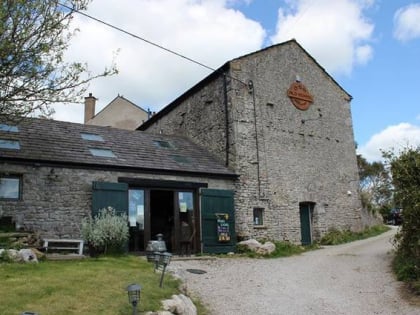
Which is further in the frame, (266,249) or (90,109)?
(90,109)

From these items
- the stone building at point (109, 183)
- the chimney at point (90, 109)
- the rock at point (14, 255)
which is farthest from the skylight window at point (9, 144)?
the chimney at point (90, 109)

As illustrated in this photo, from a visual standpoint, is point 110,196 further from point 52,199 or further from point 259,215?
point 259,215

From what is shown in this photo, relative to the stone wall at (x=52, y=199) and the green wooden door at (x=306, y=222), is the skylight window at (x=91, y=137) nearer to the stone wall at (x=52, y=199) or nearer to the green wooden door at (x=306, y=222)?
the stone wall at (x=52, y=199)

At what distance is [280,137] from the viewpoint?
1742 cm

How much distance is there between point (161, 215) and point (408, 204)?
8.17 m

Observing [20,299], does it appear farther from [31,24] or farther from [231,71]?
[231,71]

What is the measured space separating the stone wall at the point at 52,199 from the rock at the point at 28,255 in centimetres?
233

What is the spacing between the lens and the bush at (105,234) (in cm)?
1161

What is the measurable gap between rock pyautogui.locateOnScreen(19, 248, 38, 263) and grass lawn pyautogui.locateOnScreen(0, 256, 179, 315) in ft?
0.70

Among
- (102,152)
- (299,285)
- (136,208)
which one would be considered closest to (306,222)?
(136,208)

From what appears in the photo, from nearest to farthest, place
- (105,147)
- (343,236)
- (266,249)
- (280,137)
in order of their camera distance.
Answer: (266,249), (105,147), (280,137), (343,236)

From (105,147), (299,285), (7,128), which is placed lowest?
(299,285)

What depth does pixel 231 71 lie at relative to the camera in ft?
54.6

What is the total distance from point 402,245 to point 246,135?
7318 mm
